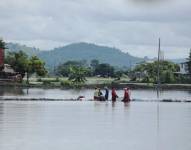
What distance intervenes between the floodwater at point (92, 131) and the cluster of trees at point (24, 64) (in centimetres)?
8748

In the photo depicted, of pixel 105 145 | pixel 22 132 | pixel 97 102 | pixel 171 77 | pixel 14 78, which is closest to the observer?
pixel 105 145

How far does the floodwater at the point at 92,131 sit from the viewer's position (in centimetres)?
2569

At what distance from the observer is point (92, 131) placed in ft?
100

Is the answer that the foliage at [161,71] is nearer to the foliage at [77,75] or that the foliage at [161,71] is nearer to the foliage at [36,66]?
the foliage at [77,75]

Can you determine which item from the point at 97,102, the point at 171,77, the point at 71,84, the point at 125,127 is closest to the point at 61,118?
the point at 125,127

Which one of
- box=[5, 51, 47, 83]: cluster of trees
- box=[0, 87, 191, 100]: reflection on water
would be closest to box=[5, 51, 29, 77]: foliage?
box=[5, 51, 47, 83]: cluster of trees

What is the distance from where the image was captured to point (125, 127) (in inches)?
1298

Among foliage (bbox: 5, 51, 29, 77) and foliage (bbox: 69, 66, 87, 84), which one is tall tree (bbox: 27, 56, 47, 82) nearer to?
foliage (bbox: 5, 51, 29, 77)

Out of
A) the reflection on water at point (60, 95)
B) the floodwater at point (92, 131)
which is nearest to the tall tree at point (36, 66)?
the reflection on water at point (60, 95)

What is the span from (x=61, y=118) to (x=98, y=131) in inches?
300

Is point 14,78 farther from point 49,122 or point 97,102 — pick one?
point 49,122

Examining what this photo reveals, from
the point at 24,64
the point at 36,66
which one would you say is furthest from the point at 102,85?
the point at 24,64

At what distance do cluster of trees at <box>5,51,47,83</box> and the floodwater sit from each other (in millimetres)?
87482

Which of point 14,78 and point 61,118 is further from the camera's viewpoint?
point 14,78
